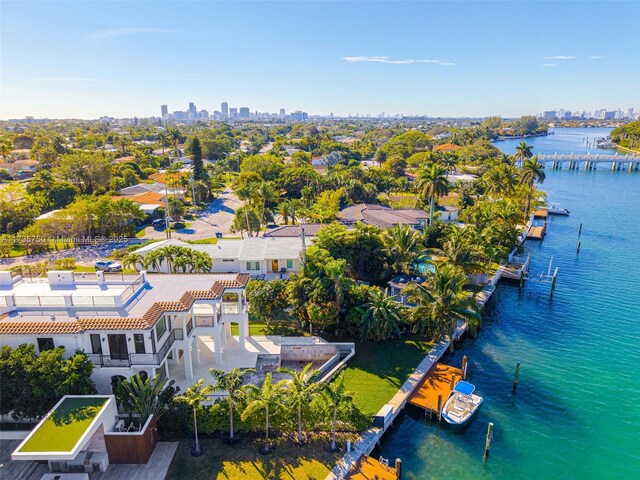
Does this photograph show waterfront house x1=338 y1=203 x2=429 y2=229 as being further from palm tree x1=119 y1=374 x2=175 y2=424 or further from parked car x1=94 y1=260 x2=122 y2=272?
palm tree x1=119 y1=374 x2=175 y2=424

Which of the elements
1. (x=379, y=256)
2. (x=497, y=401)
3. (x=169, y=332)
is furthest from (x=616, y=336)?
(x=169, y=332)

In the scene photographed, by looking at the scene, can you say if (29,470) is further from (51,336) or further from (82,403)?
(51,336)

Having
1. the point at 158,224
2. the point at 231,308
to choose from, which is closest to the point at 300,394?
the point at 231,308

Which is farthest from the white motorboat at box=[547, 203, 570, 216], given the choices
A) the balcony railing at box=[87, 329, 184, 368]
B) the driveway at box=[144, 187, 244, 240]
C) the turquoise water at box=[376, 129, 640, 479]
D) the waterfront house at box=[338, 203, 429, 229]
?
the balcony railing at box=[87, 329, 184, 368]

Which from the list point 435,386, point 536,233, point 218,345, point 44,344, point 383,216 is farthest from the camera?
point 536,233

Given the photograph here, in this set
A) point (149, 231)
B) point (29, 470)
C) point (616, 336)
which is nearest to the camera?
point (29, 470)

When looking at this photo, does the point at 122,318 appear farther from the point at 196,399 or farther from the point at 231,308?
the point at 231,308
